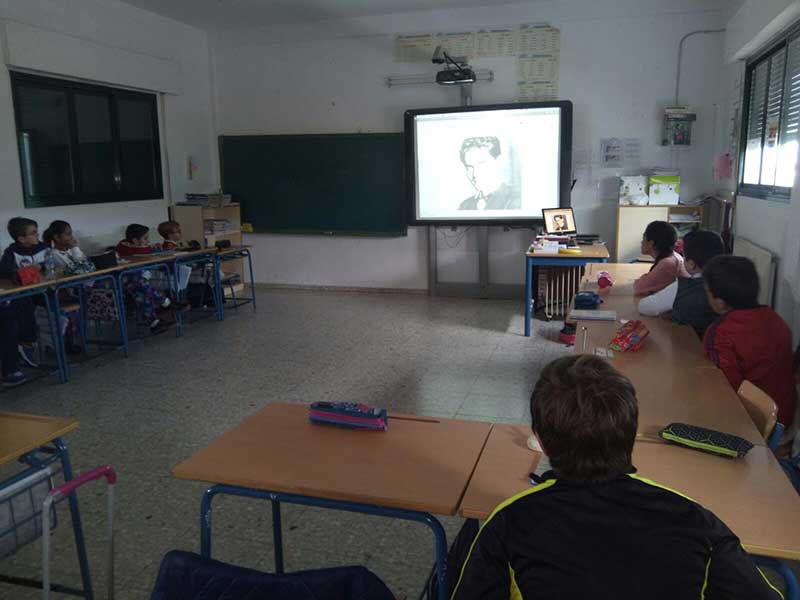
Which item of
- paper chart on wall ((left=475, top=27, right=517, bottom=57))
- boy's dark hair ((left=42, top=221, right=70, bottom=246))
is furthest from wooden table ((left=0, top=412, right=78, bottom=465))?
paper chart on wall ((left=475, top=27, right=517, bottom=57))

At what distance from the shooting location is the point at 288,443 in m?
1.92

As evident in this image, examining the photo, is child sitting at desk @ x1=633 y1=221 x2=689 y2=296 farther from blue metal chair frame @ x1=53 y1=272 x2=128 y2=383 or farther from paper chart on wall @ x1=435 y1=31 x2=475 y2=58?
blue metal chair frame @ x1=53 y1=272 x2=128 y2=383

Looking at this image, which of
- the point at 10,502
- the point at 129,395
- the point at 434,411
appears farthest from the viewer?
the point at 129,395

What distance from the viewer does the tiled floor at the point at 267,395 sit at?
8.27 ft

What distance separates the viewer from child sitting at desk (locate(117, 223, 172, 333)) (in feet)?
18.9

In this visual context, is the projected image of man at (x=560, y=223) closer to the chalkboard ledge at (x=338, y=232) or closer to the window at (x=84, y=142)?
the chalkboard ledge at (x=338, y=232)

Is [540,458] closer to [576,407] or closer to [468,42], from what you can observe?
[576,407]

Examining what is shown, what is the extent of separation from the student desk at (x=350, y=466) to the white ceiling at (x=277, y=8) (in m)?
5.76

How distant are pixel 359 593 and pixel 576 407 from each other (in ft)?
1.66

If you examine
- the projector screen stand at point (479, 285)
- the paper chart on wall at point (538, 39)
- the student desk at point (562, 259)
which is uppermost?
the paper chart on wall at point (538, 39)

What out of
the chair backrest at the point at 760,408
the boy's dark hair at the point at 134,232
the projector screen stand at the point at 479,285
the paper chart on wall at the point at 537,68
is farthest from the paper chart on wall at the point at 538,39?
the chair backrest at the point at 760,408

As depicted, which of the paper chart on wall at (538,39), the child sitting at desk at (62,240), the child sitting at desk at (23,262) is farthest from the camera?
the paper chart on wall at (538,39)

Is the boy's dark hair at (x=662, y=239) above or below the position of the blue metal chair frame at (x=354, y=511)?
above

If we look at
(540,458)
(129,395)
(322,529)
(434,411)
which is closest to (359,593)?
(540,458)
